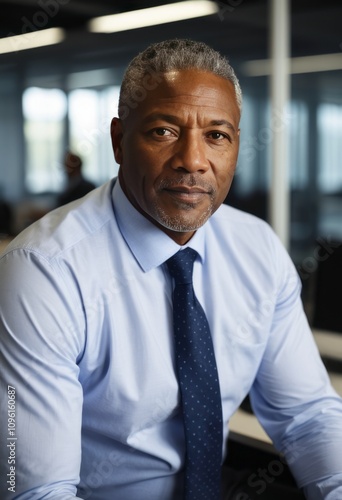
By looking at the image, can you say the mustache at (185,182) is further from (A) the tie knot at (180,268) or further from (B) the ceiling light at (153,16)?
(B) the ceiling light at (153,16)

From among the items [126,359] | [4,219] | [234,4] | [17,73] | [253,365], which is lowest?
[4,219]

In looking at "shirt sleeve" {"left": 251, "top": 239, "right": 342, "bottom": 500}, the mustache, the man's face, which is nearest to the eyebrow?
the man's face

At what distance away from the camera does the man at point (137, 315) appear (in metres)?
1.21

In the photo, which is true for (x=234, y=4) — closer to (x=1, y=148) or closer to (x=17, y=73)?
(x=17, y=73)

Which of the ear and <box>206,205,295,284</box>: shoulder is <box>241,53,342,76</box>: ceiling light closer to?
<box>206,205,295,284</box>: shoulder

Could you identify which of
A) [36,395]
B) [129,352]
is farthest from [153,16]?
[36,395]

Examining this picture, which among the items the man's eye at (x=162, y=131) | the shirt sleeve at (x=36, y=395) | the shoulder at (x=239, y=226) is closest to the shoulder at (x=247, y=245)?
the shoulder at (x=239, y=226)

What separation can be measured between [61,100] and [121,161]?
13.9 feet

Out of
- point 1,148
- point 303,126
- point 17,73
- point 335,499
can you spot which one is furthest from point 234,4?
point 335,499

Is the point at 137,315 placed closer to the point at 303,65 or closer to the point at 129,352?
the point at 129,352

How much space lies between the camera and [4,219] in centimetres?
573

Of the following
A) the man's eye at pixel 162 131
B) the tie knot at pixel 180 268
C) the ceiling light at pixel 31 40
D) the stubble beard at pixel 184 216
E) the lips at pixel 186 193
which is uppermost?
the ceiling light at pixel 31 40

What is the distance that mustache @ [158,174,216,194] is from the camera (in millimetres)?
1294

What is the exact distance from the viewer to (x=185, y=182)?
129 centimetres
